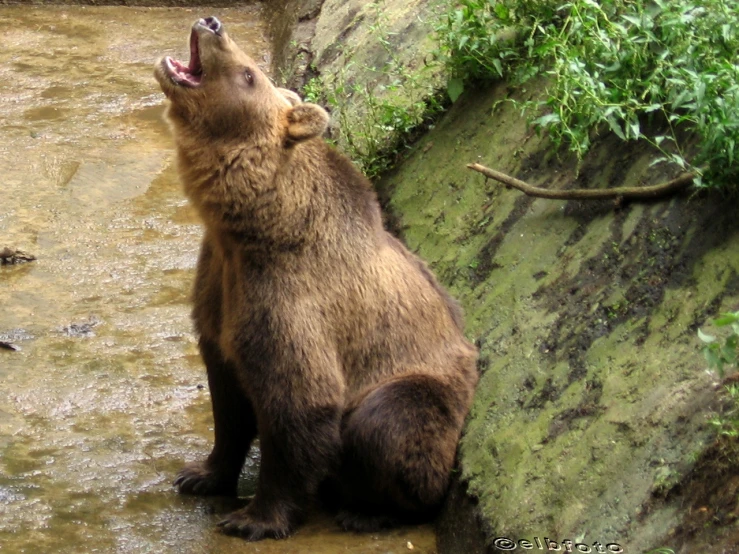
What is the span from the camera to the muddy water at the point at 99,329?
536cm

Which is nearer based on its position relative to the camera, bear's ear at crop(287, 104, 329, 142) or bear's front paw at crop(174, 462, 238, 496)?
bear's ear at crop(287, 104, 329, 142)

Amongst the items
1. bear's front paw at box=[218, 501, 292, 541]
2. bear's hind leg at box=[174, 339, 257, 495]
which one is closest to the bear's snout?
bear's hind leg at box=[174, 339, 257, 495]

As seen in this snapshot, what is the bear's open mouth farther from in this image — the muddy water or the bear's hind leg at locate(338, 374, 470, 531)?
the muddy water

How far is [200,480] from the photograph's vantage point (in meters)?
5.75

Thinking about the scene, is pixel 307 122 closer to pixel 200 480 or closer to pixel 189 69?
pixel 189 69

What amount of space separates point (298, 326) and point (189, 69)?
Answer: 1484 mm

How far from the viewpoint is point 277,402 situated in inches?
210

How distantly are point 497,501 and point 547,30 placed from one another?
330 cm
